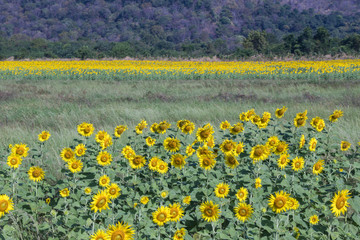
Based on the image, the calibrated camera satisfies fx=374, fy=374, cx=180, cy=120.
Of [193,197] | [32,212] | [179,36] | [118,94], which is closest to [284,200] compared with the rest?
[193,197]

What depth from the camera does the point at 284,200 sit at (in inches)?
93.7

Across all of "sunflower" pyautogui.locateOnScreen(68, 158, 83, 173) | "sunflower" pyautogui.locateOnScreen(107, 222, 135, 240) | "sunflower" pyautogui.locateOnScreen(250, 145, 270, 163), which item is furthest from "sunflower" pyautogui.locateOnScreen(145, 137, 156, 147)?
"sunflower" pyautogui.locateOnScreen(107, 222, 135, 240)

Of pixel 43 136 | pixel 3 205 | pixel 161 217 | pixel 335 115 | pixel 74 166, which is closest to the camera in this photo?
pixel 161 217

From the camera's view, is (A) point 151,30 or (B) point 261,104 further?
(A) point 151,30

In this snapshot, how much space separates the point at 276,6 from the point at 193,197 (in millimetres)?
105246

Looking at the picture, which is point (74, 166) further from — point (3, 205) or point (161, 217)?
point (161, 217)

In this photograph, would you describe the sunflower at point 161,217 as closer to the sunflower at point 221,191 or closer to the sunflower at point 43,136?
the sunflower at point 221,191

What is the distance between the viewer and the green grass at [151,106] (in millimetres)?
7457

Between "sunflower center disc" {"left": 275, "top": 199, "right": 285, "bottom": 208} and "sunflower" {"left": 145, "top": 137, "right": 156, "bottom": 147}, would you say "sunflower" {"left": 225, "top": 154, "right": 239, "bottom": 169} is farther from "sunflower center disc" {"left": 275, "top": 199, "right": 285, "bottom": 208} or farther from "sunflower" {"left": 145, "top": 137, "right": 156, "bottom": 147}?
"sunflower" {"left": 145, "top": 137, "right": 156, "bottom": 147}

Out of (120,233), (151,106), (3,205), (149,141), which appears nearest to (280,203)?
(120,233)

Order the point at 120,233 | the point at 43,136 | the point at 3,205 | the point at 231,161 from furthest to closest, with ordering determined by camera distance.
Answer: the point at 43,136 → the point at 231,161 → the point at 3,205 → the point at 120,233

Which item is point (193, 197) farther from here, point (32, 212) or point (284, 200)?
point (32, 212)

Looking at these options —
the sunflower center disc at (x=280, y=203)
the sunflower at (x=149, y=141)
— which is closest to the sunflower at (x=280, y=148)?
the sunflower center disc at (x=280, y=203)

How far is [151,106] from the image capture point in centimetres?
1084
